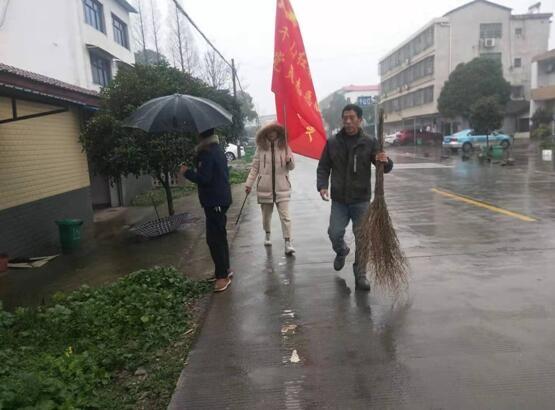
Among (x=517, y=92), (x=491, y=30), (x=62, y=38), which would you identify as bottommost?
(x=517, y=92)

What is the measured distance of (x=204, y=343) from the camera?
3.89 meters

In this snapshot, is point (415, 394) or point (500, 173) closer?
point (415, 394)

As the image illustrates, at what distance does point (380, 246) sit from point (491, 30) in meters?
45.9

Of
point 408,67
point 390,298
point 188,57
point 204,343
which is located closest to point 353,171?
point 390,298

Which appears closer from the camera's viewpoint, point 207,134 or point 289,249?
point 207,134

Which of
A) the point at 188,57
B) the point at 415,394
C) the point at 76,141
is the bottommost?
the point at 415,394

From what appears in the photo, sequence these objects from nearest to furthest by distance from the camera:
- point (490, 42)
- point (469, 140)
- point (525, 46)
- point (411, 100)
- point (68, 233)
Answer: point (68, 233), point (469, 140), point (490, 42), point (525, 46), point (411, 100)

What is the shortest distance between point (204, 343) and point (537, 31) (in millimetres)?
48816

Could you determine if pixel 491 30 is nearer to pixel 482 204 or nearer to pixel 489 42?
pixel 489 42

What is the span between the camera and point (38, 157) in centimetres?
809

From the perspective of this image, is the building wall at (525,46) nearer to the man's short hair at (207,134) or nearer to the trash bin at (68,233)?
the trash bin at (68,233)

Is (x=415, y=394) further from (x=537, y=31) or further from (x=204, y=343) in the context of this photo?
(x=537, y=31)

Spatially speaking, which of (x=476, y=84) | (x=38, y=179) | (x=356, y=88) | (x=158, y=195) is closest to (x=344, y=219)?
(x=38, y=179)

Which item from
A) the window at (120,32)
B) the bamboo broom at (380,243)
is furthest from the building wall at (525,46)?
the bamboo broom at (380,243)
